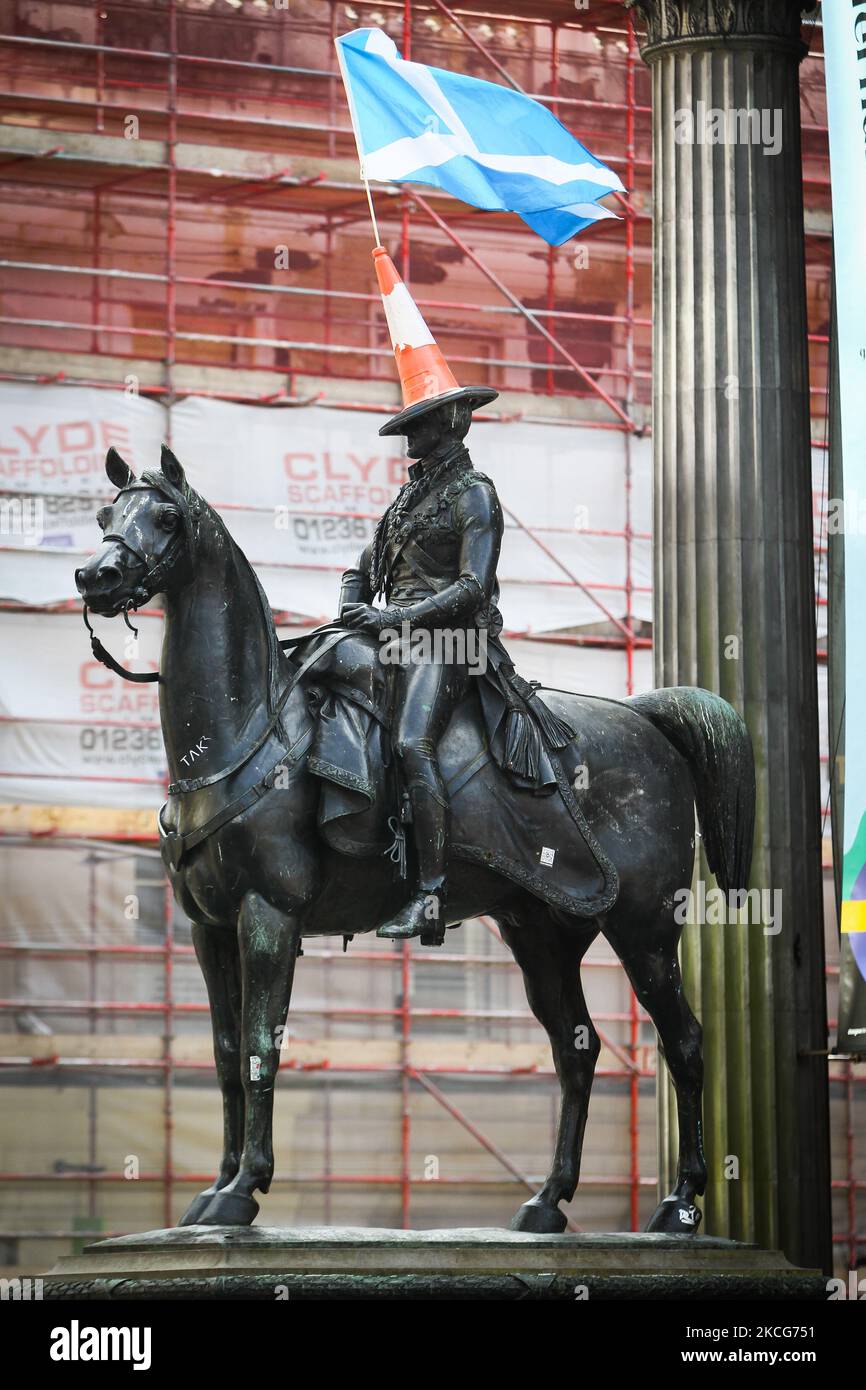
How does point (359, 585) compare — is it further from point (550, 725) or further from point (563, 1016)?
point (563, 1016)

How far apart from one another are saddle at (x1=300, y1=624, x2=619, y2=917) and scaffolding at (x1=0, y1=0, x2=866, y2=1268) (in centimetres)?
932

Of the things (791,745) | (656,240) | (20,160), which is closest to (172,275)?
(20,160)

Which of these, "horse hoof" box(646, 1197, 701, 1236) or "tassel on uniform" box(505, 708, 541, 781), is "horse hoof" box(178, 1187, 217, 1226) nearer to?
"horse hoof" box(646, 1197, 701, 1236)

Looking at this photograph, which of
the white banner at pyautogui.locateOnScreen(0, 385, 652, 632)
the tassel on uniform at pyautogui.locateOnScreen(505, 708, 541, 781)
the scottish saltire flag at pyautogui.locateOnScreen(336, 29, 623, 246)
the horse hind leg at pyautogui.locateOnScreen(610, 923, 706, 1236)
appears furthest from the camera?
the white banner at pyautogui.locateOnScreen(0, 385, 652, 632)

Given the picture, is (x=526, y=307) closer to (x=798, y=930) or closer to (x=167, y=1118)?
(x=167, y=1118)

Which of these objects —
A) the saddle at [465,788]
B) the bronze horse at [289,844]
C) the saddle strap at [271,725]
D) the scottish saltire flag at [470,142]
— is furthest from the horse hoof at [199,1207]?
the scottish saltire flag at [470,142]

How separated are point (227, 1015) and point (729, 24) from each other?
276 inches

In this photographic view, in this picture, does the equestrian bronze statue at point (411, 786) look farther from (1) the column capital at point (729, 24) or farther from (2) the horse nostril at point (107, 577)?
(1) the column capital at point (729, 24)

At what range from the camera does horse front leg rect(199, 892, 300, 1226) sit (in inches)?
335

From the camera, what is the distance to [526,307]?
20.7 m

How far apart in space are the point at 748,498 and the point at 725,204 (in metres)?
1.62

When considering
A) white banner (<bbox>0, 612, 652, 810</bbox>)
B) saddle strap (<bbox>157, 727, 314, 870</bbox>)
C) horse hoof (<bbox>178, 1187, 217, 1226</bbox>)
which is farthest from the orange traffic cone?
white banner (<bbox>0, 612, 652, 810</bbox>)

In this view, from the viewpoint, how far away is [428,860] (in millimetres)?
8820

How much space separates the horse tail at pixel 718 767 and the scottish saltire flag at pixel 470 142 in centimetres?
338
